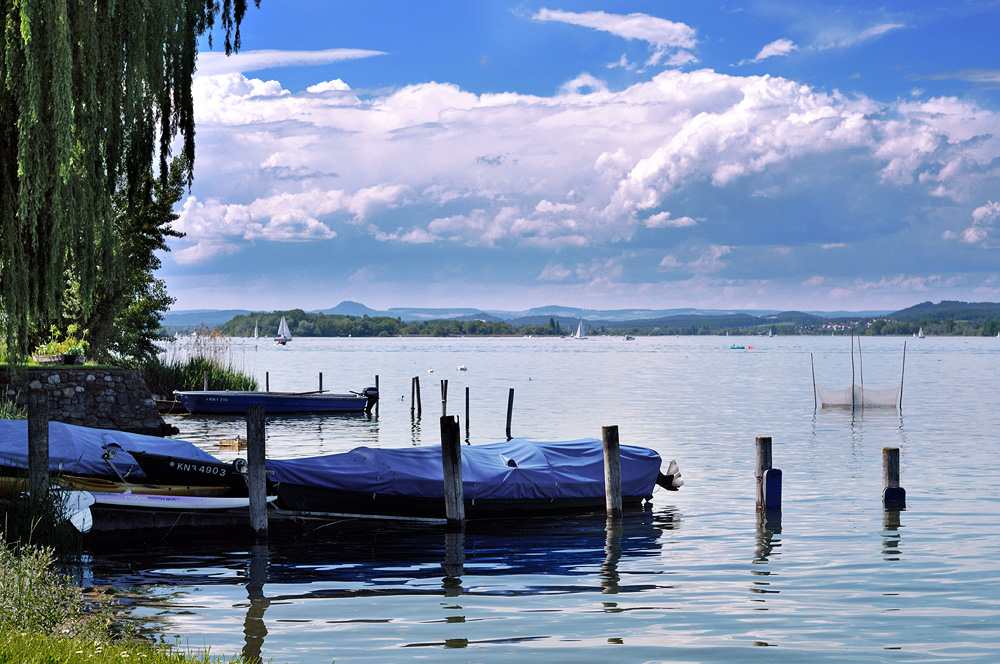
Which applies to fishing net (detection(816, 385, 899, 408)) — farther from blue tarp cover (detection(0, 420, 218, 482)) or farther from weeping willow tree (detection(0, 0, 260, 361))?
weeping willow tree (detection(0, 0, 260, 361))

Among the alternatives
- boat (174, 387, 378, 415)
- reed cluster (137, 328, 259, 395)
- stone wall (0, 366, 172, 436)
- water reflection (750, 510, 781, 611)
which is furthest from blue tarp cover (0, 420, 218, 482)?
reed cluster (137, 328, 259, 395)

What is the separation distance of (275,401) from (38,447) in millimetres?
32078

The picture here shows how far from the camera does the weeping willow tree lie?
39.1 feet

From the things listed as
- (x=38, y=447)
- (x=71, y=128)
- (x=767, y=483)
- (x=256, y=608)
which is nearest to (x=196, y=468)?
(x=38, y=447)

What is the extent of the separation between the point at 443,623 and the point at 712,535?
796 cm

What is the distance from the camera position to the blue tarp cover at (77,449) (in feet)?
57.1

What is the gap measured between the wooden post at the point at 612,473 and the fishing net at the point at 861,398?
109ft

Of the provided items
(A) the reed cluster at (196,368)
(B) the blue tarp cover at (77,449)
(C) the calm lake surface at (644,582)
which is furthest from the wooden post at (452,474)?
(A) the reed cluster at (196,368)

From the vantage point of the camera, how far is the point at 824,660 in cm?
1071

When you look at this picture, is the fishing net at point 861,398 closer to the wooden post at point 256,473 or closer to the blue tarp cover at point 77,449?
the wooden post at point 256,473

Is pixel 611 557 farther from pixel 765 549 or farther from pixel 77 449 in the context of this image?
pixel 77 449

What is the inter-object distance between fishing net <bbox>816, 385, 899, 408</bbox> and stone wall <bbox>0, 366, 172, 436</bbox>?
106 ft

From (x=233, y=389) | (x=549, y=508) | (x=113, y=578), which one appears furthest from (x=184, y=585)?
(x=233, y=389)

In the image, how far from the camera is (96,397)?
3152cm
